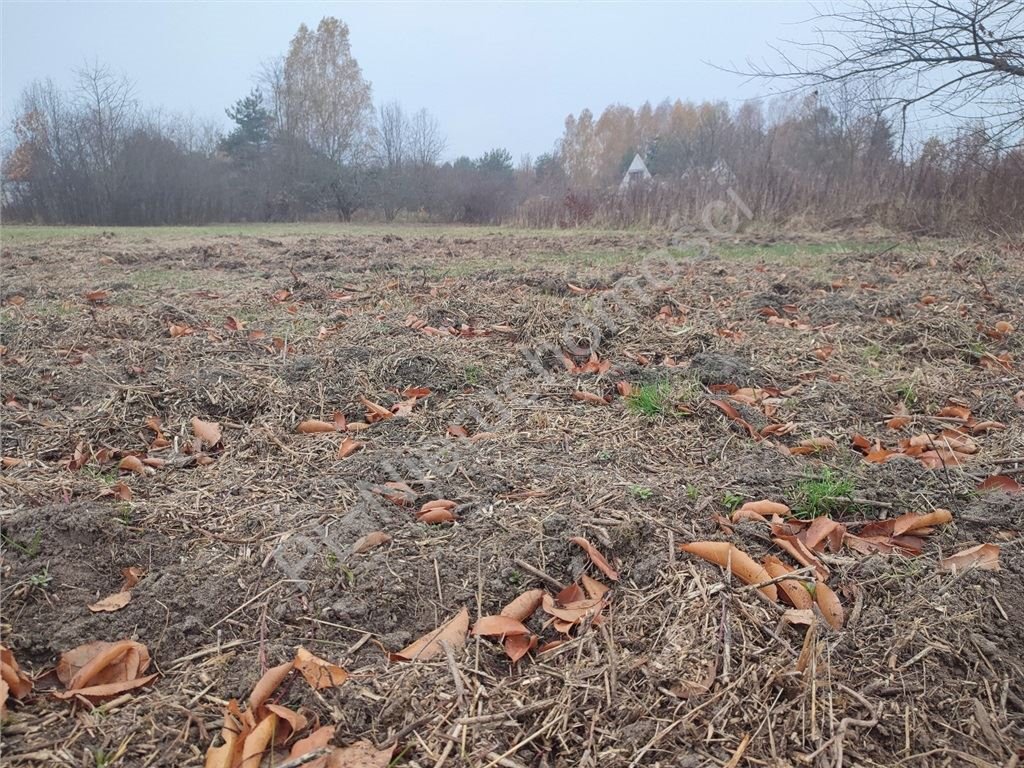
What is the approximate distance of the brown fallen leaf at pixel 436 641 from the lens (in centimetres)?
151

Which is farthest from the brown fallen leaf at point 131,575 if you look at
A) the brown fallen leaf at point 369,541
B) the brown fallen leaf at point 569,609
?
the brown fallen leaf at point 569,609

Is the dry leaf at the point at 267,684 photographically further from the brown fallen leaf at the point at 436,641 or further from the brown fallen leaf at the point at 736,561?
the brown fallen leaf at the point at 736,561

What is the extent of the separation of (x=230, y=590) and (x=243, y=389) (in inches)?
60.4

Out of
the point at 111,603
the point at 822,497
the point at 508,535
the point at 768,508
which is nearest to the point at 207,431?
the point at 111,603

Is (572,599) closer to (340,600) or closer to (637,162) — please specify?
(340,600)

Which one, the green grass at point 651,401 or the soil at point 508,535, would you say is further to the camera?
the green grass at point 651,401

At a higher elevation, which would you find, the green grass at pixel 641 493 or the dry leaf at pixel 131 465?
the green grass at pixel 641 493

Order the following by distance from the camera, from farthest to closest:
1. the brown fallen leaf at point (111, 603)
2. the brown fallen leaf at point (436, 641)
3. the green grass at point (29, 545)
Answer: the green grass at point (29, 545), the brown fallen leaf at point (111, 603), the brown fallen leaf at point (436, 641)

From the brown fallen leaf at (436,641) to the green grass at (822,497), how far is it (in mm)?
1080

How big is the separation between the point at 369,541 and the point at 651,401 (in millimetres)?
1514

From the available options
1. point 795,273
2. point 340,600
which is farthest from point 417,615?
point 795,273

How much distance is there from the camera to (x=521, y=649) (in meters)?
1.53

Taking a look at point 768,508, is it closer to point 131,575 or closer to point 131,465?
point 131,575

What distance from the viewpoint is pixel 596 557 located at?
1779mm
